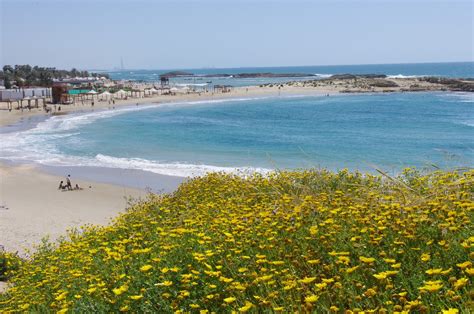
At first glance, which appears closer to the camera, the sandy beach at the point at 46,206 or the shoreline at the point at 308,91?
the sandy beach at the point at 46,206

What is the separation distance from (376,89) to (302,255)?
302 feet

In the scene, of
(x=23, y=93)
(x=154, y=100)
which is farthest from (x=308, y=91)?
(x=23, y=93)

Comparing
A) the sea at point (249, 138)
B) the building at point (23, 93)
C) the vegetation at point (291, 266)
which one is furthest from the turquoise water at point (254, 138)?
the building at point (23, 93)

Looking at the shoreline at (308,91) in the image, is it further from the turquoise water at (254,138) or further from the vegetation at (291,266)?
the vegetation at (291,266)

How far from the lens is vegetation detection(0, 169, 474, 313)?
3.58m

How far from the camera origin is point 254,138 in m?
36.4

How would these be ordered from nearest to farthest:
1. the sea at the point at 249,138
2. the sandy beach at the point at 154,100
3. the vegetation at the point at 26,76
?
the sea at the point at 249,138 < the sandy beach at the point at 154,100 < the vegetation at the point at 26,76

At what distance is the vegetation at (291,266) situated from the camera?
141 inches

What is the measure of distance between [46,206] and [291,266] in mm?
16142

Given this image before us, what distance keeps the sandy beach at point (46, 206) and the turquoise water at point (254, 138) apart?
3.82 m

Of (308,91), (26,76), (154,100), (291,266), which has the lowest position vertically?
(154,100)

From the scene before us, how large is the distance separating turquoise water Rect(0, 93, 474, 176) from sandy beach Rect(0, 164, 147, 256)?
12.5 ft

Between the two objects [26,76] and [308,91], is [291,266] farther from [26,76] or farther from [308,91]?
[26,76]

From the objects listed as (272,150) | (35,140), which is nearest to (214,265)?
(272,150)
